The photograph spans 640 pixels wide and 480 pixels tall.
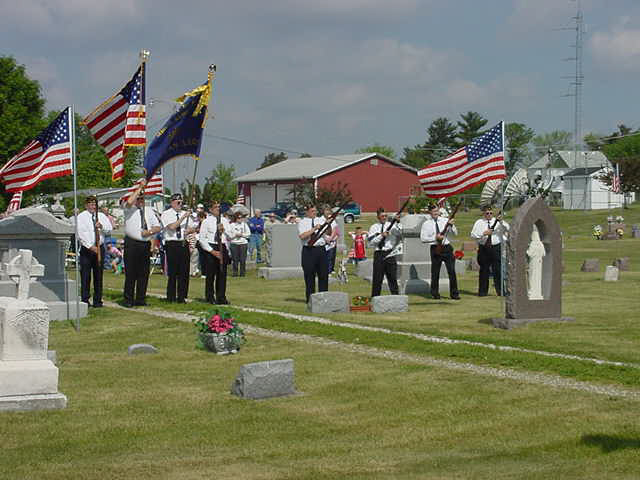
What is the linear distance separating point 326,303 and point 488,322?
2.83 meters

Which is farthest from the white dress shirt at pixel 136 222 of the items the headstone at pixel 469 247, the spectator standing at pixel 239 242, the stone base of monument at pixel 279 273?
the headstone at pixel 469 247

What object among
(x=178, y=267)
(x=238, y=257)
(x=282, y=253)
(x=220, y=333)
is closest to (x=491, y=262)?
(x=178, y=267)

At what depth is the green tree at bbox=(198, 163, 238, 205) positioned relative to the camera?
59.8 meters

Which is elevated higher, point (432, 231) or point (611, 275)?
point (432, 231)

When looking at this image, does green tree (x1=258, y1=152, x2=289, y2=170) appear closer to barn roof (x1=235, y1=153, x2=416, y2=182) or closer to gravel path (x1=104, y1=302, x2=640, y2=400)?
barn roof (x1=235, y1=153, x2=416, y2=182)

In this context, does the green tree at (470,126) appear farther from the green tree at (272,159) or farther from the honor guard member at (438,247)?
the honor guard member at (438,247)

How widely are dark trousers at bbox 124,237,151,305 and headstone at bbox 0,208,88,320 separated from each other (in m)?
1.20

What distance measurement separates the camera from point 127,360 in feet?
40.5

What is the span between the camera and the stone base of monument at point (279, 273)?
2669 centimetres

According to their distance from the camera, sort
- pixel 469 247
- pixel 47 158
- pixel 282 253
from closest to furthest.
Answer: pixel 47 158 < pixel 282 253 < pixel 469 247

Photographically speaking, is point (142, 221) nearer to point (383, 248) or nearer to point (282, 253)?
point (383, 248)

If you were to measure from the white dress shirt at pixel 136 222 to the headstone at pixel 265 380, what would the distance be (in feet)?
25.3

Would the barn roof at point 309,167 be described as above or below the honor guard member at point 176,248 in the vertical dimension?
above

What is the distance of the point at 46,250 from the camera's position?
1656cm
